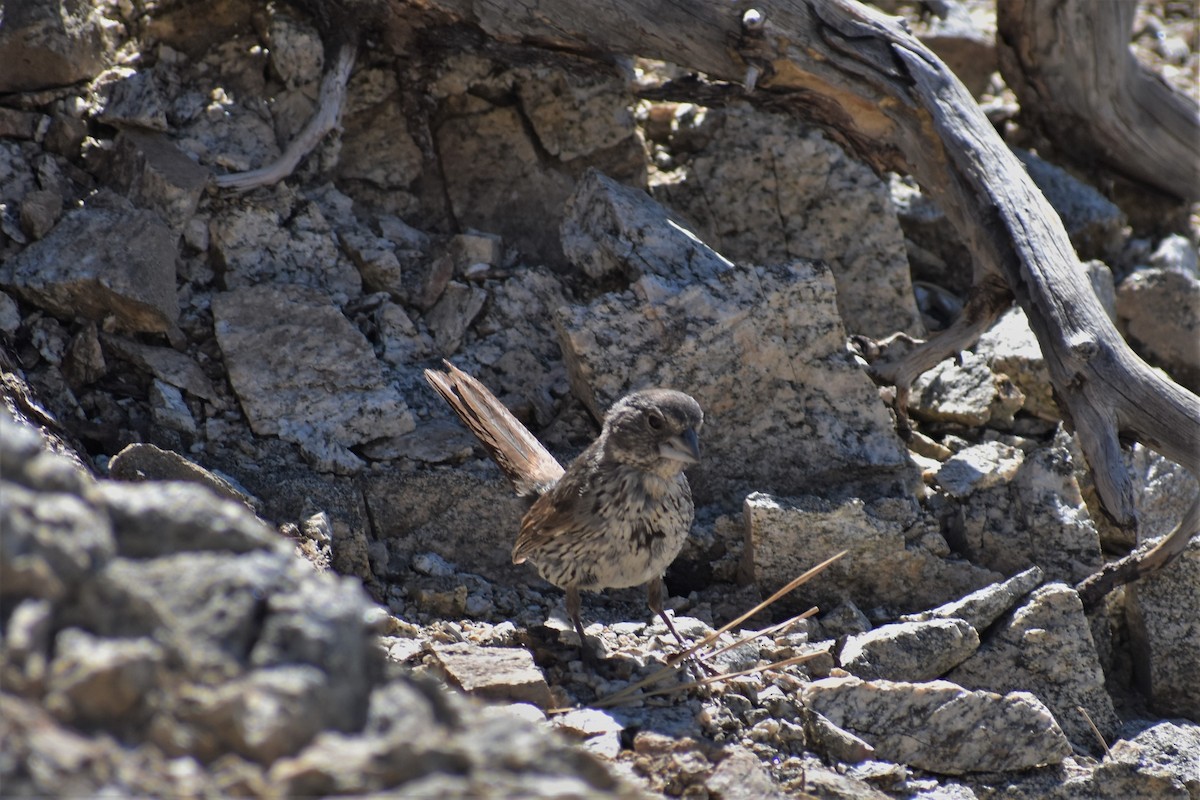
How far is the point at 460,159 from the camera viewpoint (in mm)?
6293

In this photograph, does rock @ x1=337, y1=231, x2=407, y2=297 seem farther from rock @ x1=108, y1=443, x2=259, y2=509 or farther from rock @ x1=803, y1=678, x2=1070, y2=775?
rock @ x1=803, y1=678, x2=1070, y2=775

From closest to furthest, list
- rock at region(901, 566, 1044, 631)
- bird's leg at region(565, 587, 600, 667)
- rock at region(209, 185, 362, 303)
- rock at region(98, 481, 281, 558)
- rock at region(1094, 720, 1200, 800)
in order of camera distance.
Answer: rock at region(98, 481, 281, 558)
rock at region(1094, 720, 1200, 800)
bird's leg at region(565, 587, 600, 667)
rock at region(901, 566, 1044, 631)
rock at region(209, 185, 362, 303)

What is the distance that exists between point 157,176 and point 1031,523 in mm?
4288

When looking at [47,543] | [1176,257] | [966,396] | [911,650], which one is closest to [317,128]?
[966,396]

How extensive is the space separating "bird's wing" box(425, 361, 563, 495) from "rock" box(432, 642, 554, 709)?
985mm

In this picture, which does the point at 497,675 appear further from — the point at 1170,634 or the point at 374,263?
the point at 1170,634

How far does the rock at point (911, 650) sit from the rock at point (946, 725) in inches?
10.7

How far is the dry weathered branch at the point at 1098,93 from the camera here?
23.4 feet

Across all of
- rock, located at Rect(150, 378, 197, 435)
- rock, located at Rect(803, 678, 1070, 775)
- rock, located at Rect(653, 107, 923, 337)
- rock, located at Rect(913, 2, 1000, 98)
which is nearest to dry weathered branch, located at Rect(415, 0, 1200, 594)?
rock, located at Rect(653, 107, 923, 337)

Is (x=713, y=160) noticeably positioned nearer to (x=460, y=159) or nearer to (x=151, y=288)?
(x=460, y=159)

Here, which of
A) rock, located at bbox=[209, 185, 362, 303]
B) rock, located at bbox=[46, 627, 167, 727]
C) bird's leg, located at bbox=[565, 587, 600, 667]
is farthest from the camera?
rock, located at bbox=[209, 185, 362, 303]

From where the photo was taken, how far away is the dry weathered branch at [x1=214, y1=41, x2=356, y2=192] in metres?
5.63

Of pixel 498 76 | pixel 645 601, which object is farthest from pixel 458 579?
pixel 498 76

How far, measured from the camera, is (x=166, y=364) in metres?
5.15
